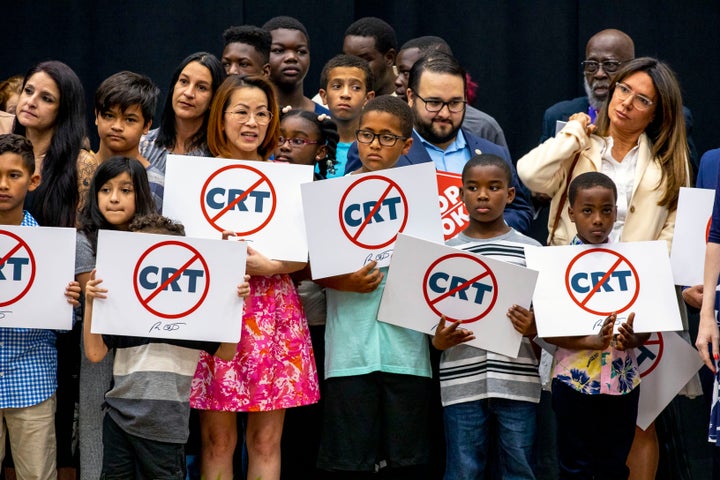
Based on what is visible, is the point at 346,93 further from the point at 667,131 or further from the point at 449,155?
the point at 667,131

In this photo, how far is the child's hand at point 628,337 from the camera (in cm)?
395

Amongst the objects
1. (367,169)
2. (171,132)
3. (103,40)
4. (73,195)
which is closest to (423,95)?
(367,169)

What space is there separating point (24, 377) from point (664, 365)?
96.4 inches

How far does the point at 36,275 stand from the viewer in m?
3.93

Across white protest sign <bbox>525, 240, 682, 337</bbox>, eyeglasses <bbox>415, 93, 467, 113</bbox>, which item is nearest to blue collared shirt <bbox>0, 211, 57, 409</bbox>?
eyeglasses <bbox>415, 93, 467, 113</bbox>

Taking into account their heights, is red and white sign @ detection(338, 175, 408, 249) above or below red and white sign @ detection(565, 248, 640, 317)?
above

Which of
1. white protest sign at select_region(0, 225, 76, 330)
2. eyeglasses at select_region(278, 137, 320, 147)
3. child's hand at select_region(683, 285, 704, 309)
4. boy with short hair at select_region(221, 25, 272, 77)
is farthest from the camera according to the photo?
boy with short hair at select_region(221, 25, 272, 77)

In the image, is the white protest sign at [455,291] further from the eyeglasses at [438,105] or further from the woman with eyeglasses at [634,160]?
the eyeglasses at [438,105]

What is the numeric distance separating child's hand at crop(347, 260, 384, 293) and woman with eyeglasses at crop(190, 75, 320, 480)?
0.68 feet

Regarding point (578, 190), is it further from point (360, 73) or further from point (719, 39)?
point (719, 39)

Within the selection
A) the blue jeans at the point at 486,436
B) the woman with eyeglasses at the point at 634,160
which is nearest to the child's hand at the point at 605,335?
the blue jeans at the point at 486,436

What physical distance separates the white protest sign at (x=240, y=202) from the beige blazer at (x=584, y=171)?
1.03 metres
